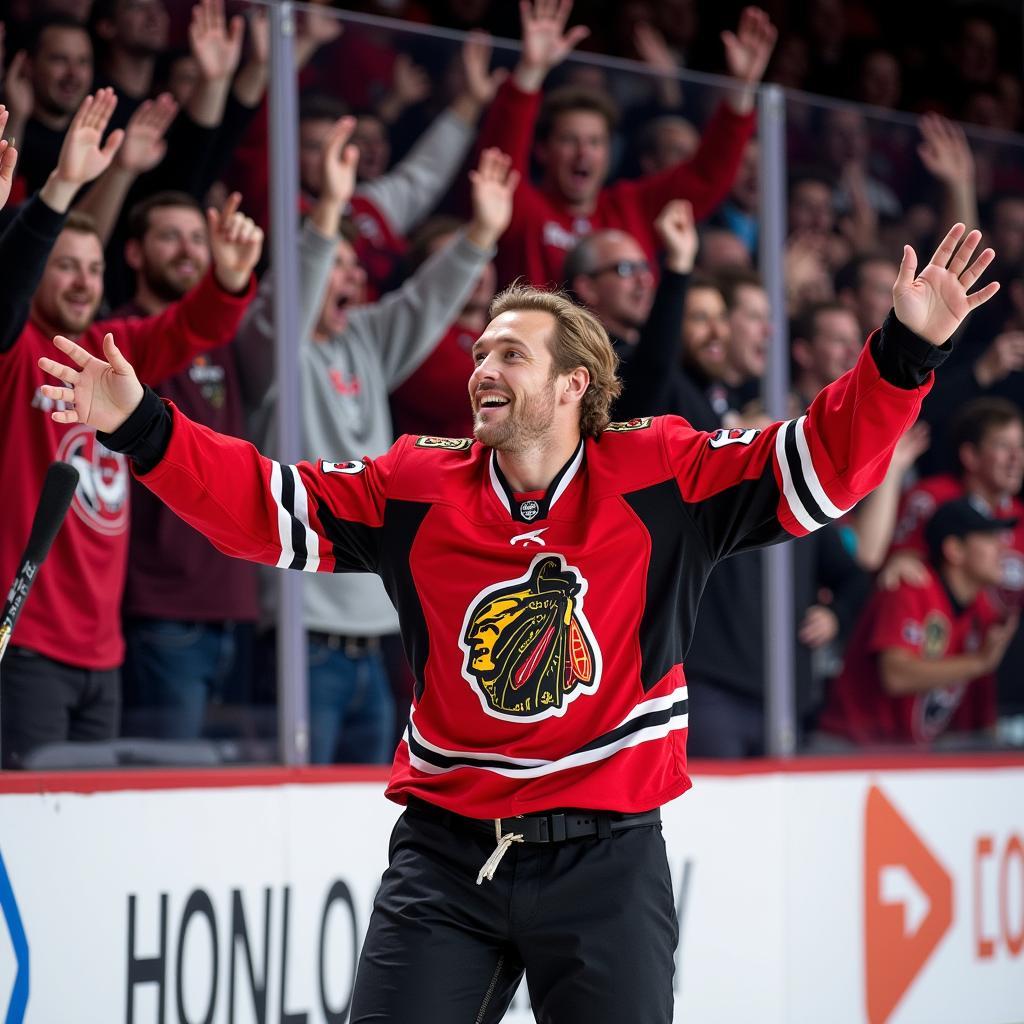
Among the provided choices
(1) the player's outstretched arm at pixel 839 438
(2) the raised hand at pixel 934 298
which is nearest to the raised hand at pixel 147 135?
(1) the player's outstretched arm at pixel 839 438

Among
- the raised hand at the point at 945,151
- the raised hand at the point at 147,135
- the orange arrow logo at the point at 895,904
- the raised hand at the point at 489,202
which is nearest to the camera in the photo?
the raised hand at the point at 147,135

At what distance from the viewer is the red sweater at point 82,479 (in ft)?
12.2

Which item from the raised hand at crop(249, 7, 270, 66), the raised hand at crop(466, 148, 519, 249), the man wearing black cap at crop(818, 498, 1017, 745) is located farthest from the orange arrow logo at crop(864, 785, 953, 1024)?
the raised hand at crop(249, 7, 270, 66)

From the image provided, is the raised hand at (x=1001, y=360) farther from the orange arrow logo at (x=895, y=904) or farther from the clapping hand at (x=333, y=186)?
the clapping hand at (x=333, y=186)

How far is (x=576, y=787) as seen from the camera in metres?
2.62

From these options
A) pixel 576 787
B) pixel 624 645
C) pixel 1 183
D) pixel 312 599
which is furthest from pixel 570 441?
pixel 312 599

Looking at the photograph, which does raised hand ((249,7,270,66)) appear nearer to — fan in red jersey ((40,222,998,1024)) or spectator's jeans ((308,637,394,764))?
spectator's jeans ((308,637,394,764))

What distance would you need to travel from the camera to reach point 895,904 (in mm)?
4875

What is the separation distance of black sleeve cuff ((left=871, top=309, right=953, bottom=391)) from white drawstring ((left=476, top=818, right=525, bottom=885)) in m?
0.92

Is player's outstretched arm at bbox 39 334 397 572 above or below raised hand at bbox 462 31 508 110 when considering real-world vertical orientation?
below

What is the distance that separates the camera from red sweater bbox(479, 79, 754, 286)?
4680mm

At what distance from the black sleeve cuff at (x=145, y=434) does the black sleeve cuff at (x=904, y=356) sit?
1141 mm

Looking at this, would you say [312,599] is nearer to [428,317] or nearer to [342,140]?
[428,317]

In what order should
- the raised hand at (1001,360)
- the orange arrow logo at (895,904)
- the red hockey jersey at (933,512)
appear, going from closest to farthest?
the orange arrow logo at (895,904) → the red hockey jersey at (933,512) → the raised hand at (1001,360)
